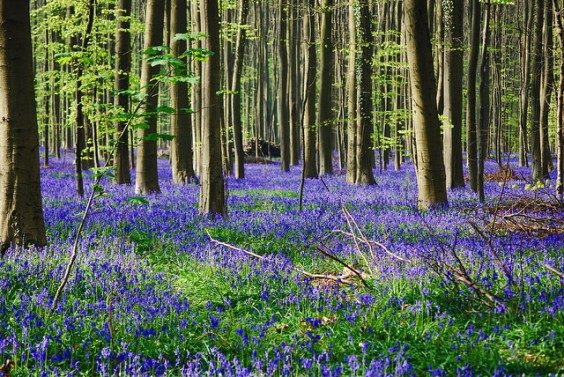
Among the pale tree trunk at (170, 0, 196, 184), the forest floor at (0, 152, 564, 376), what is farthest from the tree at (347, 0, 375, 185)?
the forest floor at (0, 152, 564, 376)

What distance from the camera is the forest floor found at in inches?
153

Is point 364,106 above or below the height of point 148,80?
below

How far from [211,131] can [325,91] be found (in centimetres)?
1193

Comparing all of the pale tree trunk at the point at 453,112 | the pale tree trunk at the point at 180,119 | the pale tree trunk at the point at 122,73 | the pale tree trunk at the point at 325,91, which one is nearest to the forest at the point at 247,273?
the pale tree trunk at the point at 453,112

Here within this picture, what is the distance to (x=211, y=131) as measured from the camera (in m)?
9.70

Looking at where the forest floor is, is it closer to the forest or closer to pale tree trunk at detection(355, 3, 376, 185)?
the forest

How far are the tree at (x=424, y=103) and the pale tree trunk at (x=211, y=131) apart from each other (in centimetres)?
369

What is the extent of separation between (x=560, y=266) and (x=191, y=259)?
13.2 feet

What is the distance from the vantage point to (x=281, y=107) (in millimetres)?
27297

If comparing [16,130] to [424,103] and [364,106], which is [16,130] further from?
[364,106]

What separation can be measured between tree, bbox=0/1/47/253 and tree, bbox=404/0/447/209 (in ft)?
22.6

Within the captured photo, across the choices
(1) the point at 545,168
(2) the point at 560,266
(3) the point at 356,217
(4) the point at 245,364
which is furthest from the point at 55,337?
(1) the point at 545,168

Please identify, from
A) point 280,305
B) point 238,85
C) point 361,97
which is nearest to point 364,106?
point 361,97

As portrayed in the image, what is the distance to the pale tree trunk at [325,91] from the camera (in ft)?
64.0
